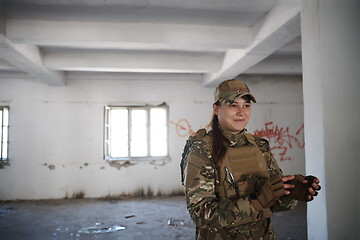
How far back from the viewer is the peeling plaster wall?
6.22 m

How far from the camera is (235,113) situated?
4.66 feet

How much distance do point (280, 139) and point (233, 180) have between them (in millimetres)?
5787

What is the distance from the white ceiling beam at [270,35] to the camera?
2881mm

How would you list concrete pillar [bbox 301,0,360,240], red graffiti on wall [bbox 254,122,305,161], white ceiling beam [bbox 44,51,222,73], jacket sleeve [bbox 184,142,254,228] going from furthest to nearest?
red graffiti on wall [bbox 254,122,305,161], white ceiling beam [bbox 44,51,222,73], concrete pillar [bbox 301,0,360,240], jacket sleeve [bbox 184,142,254,228]

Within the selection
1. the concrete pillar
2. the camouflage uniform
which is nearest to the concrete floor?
the concrete pillar

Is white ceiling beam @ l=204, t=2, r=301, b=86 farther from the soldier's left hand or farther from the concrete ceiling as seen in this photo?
the soldier's left hand

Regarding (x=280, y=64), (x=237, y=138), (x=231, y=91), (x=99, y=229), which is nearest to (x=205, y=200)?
(x=237, y=138)

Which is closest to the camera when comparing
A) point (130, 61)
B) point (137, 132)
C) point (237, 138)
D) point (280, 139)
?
point (237, 138)

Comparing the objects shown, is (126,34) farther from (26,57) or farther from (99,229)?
(99,229)

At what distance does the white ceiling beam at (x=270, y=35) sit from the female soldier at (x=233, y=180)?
1756 mm

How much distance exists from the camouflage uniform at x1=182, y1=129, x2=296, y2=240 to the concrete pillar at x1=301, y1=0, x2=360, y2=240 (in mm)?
973

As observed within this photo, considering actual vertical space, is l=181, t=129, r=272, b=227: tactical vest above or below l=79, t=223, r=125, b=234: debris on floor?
above

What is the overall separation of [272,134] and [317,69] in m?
4.60

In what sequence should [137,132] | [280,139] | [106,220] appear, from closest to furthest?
[106,220] < [137,132] < [280,139]
